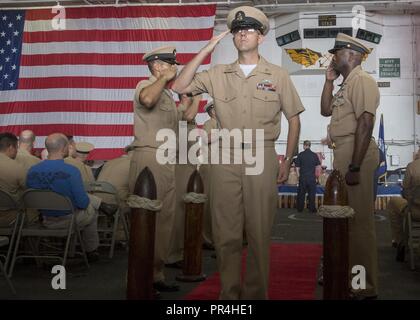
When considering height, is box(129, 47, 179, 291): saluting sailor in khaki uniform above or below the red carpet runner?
above

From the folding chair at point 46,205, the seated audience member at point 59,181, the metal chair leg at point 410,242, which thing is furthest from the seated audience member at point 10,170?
the metal chair leg at point 410,242

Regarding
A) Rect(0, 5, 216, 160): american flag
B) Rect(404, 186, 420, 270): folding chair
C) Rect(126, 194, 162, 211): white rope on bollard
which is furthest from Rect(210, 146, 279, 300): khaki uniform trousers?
Rect(0, 5, 216, 160): american flag

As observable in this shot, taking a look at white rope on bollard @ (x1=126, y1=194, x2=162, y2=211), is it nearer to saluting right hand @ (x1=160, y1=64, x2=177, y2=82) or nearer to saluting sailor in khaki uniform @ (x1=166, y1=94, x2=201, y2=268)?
saluting right hand @ (x1=160, y1=64, x2=177, y2=82)

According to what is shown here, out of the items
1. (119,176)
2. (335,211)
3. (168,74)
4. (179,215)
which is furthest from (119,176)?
(335,211)

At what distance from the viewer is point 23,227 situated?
12.5ft

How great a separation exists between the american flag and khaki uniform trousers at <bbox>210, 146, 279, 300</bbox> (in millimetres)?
7984

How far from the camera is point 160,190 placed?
304 cm

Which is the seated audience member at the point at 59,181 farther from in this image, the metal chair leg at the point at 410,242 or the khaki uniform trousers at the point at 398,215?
the khaki uniform trousers at the point at 398,215

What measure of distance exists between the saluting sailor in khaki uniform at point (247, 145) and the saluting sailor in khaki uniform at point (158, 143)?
0.56 meters

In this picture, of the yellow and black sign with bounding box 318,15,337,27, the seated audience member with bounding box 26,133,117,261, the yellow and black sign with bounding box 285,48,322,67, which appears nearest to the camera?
the seated audience member with bounding box 26,133,117,261

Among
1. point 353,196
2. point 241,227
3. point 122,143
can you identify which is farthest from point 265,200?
point 122,143

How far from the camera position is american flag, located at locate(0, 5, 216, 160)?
10305 mm

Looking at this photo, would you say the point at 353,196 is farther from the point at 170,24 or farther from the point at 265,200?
the point at 170,24

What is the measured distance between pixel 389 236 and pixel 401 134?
262 inches
